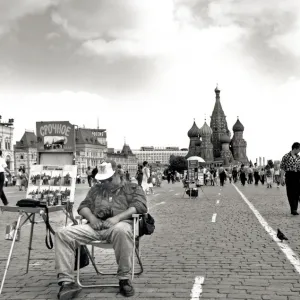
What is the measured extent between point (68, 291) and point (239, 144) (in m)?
170

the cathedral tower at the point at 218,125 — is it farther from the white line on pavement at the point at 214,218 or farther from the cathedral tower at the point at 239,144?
the white line on pavement at the point at 214,218

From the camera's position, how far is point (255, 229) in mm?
11398

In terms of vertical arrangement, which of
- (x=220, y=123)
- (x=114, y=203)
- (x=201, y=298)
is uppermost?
(x=220, y=123)

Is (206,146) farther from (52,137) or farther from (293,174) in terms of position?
(293,174)

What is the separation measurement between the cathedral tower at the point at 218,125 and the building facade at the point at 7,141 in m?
70.5

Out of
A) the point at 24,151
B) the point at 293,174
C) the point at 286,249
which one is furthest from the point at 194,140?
the point at 286,249

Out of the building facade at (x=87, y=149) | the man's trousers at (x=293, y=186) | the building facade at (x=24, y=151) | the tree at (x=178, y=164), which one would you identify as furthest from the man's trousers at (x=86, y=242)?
the tree at (x=178, y=164)

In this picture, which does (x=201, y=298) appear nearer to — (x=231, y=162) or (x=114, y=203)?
(x=114, y=203)

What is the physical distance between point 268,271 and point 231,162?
16090 centimetres

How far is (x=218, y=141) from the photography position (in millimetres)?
170625

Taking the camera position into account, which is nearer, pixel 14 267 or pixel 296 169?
pixel 14 267

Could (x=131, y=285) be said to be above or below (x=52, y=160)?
below

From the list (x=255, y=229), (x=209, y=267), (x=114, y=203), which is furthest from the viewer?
(x=255, y=229)

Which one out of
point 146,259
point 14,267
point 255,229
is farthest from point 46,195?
point 255,229
